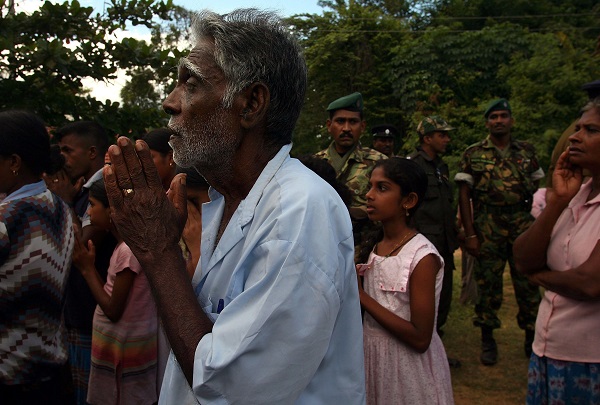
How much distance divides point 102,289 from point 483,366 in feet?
12.9

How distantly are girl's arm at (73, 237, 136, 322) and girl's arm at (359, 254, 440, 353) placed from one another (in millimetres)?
1335

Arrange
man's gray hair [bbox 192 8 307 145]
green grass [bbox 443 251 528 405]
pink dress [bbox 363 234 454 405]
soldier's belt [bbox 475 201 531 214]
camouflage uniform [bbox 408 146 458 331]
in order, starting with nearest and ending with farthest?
man's gray hair [bbox 192 8 307 145], pink dress [bbox 363 234 454 405], green grass [bbox 443 251 528 405], camouflage uniform [bbox 408 146 458 331], soldier's belt [bbox 475 201 531 214]

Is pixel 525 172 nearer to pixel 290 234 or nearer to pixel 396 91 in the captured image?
pixel 290 234

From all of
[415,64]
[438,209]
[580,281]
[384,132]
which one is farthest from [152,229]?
[415,64]

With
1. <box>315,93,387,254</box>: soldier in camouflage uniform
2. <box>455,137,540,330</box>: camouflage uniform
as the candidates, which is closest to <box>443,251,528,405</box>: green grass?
<box>455,137,540,330</box>: camouflage uniform

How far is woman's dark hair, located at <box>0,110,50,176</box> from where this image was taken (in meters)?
2.61

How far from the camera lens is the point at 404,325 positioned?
8.85 ft

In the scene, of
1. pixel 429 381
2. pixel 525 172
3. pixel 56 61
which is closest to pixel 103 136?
pixel 56 61

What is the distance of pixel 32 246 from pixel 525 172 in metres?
4.82

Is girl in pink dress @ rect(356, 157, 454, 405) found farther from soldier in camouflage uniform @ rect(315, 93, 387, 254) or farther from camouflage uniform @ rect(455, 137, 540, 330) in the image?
camouflage uniform @ rect(455, 137, 540, 330)

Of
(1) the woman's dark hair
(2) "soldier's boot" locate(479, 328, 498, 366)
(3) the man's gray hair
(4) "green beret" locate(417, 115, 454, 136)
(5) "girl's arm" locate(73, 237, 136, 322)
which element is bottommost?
(2) "soldier's boot" locate(479, 328, 498, 366)

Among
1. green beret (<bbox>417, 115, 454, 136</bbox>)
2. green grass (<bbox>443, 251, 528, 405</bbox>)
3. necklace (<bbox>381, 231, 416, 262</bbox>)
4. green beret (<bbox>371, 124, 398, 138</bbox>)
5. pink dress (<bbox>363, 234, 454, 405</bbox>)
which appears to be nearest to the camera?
pink dress (<bbox>363, 234, 454, 405</bbox>)

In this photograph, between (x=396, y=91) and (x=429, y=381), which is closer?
(x=429, y=381)

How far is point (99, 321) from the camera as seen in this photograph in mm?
3131
